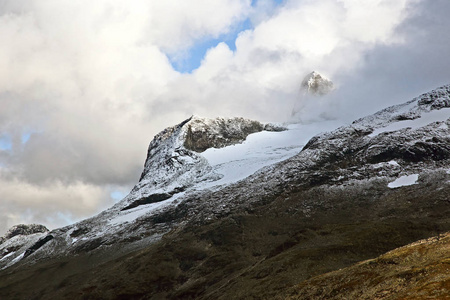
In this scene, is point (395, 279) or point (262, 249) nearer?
point (395, 279)

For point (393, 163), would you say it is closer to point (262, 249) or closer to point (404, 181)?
point (404, 181)

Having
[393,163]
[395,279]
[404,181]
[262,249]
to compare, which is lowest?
[395,279]

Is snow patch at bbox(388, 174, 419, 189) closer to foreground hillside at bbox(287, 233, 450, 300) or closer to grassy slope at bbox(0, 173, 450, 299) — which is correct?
grassy slope at bbox(0, 173, 450, 299)

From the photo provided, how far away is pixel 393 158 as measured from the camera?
639 feet

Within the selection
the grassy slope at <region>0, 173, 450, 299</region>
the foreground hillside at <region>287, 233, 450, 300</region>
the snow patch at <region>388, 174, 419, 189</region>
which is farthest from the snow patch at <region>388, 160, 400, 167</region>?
the foreground hillside at <region>287, 233, 450, 300</region>

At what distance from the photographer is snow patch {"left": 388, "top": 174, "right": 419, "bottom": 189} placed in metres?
164

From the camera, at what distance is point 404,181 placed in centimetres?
16750

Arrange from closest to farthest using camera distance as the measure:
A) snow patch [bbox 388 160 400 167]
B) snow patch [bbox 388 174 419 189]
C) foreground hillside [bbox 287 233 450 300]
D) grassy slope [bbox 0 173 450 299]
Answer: foreground hillside [bbox 287 233 450 300] → grassy slope [bbox 0 173 450 299] → snow patch [bbox 388 174 419 189] → snow patch [bbox 388 160 400 167]

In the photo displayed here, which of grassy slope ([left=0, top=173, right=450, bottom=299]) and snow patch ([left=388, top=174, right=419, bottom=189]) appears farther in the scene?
snow patch ([left=388, top=174, right=419, bottom=189])

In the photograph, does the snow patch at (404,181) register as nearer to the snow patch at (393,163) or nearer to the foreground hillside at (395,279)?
the snow patch at (393,163)

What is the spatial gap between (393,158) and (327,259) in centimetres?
11864

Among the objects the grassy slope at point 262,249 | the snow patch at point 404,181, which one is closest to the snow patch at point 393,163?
the snow patch at point 404,181

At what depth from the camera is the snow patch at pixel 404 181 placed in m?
164

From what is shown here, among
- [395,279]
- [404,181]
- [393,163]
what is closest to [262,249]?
[404,181]
